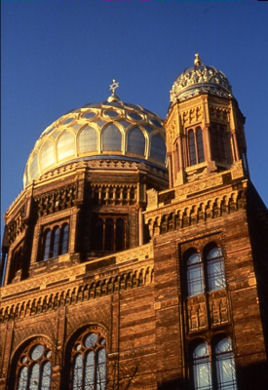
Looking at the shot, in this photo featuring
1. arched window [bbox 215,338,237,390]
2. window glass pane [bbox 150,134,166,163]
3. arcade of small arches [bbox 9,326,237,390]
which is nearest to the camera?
arched window [bbox 215,338,237,390]

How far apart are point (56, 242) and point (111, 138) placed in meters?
7.04

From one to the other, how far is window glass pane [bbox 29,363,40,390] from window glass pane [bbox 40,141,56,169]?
44.3 ft

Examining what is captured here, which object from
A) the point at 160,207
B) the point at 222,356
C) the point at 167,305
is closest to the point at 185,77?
the point at 160,207

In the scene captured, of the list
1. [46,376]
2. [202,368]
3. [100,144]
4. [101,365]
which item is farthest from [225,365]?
[100,144]

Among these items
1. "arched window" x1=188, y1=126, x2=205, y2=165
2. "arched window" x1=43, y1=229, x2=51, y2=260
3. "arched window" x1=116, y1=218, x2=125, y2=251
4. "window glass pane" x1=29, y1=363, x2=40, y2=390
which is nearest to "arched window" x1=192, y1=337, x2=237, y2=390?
"window glass pane" x1=29, y1=363, x2=40, y2=390

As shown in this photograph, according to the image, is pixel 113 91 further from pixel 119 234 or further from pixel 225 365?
pixel 225 365

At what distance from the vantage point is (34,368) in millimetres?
23125

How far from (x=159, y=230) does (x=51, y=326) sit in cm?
609

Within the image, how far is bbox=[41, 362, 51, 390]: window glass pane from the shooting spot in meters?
22.4

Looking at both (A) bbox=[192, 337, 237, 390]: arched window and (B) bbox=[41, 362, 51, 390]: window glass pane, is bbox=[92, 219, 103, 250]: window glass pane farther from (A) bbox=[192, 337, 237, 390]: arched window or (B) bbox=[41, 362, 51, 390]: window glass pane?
(A) bbox=[192, 337, 237, 390]: arched window

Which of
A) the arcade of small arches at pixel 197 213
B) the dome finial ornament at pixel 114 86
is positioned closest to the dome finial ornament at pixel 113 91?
the dome finial ornament at pixel 114 86

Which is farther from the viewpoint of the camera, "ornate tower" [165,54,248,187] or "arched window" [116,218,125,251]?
"arched window" [116,218,125,251]

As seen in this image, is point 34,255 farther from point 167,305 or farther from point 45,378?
point 167,305

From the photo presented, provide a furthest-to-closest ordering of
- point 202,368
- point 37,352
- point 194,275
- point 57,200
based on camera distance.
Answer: point 57,200
point 37,352
point 194,275
point 202,368
